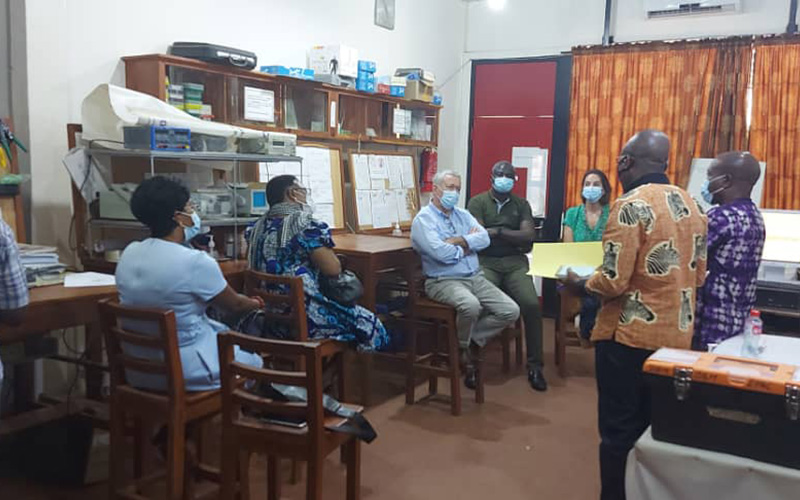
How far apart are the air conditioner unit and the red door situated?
2.90 ft

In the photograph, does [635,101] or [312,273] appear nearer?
[312,273]

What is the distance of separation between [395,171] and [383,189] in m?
0.25

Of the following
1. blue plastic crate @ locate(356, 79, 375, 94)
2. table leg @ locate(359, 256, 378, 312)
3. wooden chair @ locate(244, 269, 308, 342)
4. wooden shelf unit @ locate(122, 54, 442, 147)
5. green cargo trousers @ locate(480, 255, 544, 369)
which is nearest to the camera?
wooden chair @ locate(244, 269, 308, 342)

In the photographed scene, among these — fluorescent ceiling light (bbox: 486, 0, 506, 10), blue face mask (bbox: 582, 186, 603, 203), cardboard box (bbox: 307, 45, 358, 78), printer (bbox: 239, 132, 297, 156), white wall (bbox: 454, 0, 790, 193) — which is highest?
fluorescent ceiling light (bbox: 486, 0, 506, 10)

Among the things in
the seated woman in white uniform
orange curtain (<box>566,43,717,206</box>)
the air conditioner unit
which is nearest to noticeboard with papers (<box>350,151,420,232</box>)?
orange curtain (<box>566,43,717,206</box>)

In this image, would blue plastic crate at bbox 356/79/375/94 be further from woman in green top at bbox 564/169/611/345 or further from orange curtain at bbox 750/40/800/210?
orange curtain at bbox 750/40/800/210

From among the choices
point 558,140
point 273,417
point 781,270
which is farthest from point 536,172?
point 273,417

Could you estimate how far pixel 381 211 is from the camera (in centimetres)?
519

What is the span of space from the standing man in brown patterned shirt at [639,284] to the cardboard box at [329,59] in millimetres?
2622

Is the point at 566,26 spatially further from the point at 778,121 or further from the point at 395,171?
the point at 395,171

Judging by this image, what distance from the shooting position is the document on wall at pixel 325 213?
4565 millimetres

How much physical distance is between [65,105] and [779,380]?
316 centimetres

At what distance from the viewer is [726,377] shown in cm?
173

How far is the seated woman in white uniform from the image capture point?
7.59 feet
